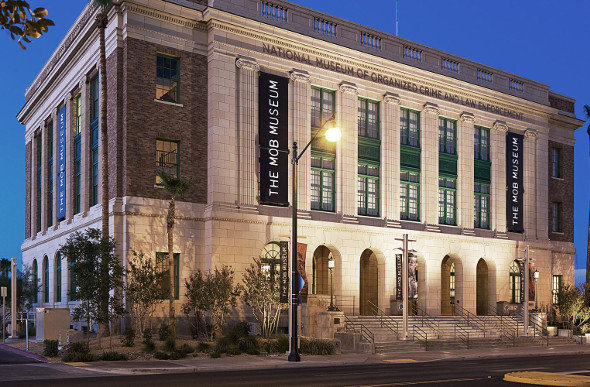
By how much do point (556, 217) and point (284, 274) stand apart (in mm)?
33029

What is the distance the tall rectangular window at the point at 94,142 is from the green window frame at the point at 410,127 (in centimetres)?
2037

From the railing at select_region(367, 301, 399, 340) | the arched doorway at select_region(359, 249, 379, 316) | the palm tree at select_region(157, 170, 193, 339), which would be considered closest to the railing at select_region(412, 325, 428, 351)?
the railing at select_region(367, 301, 399, 340)

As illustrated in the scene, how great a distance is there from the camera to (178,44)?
39.0m

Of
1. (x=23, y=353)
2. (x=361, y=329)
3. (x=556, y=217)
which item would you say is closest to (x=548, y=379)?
(x=361, y=329)

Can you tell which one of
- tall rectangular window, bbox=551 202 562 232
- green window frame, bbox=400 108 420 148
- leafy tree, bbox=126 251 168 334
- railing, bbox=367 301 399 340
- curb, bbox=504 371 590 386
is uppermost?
green window frame, bbox=400 108 420 148

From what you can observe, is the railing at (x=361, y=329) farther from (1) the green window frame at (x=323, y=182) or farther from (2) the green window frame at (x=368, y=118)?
(2) the green window frame at (x=368, y=118)

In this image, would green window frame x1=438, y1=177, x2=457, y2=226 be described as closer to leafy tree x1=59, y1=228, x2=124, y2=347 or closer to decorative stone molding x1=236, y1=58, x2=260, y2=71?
decorative stone molding x1=236, y1=58, x2=260, y2=71

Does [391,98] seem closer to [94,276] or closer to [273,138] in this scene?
[273,138]

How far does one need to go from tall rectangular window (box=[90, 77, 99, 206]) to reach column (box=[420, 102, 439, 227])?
2201cm

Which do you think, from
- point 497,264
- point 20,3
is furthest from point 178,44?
point 20,3

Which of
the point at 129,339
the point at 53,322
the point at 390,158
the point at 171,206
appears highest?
the point at 390,158

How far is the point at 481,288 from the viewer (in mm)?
54688

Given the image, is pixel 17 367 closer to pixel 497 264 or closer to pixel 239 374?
pixel 239 374

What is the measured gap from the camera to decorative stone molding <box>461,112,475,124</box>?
51597 mm
